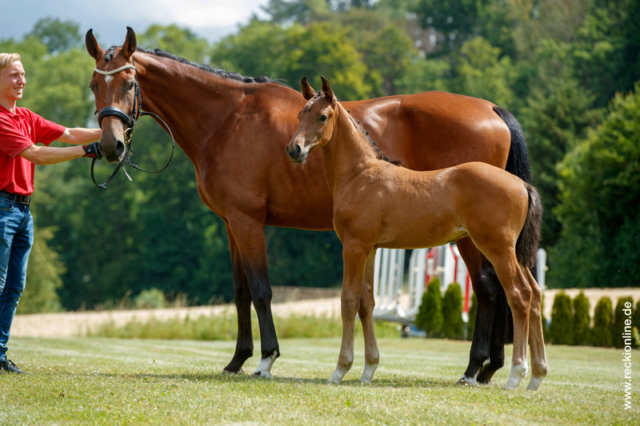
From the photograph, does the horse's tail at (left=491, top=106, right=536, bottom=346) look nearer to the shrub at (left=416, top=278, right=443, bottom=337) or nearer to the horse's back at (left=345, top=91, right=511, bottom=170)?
the horse's back at (left=345, top=91, right=511, bottom=170)

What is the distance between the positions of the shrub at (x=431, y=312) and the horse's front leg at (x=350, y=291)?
1102cm

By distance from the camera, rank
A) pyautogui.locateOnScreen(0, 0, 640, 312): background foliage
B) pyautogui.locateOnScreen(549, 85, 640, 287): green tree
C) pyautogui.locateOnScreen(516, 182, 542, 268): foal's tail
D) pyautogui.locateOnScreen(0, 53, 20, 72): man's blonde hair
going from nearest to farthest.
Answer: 1. pyautogui.locateOnScreen(516, 182, 542, 268): foal's tail
2. pyautogui.locateOnScreen(0, 53, 20, 72): man's blonde hair
3. pyautogui.locateOnScreen(549, 85, 640, 287): green tree
4. pyautogui.locateOnScreen(0, 0, 640, 312): background foliage

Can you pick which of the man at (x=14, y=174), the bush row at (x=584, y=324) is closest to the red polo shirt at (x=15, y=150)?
the man at (x=14, y=174)

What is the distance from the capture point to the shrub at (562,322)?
1484 cm

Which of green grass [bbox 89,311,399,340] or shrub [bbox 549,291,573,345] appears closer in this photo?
shrub [bbox 549,291,573,345]

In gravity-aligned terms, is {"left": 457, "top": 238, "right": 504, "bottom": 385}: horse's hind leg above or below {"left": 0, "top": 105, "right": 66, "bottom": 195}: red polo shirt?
below

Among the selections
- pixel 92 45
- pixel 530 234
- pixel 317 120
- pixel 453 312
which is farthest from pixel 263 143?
pixel 453 312

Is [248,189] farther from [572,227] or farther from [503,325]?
[572,227]

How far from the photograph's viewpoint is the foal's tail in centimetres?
580

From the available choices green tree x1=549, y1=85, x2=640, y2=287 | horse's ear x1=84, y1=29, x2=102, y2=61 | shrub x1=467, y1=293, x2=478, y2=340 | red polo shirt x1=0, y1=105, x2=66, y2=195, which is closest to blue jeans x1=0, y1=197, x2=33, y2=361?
red polo shirt x1=0, y1=105, x2=66, y2=195

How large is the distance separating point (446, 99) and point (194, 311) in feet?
50.8

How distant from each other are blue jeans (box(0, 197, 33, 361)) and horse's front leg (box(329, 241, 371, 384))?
3.05m

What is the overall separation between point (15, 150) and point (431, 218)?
151 inches

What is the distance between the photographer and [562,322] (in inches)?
589
